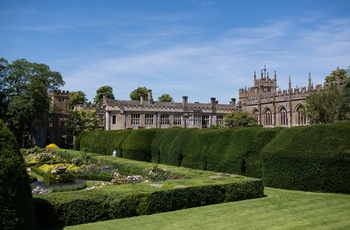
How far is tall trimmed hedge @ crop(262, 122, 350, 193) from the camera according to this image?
11.3 meters

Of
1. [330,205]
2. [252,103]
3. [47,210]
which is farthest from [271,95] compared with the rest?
[47,210]

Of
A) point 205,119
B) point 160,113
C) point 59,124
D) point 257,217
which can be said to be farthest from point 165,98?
point 257,217

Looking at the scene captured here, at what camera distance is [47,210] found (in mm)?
7895

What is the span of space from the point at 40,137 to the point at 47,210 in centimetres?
4536

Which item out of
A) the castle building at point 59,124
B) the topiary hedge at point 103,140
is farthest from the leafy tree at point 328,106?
the castle building at point 59,124

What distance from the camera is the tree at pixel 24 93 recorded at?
4056cm

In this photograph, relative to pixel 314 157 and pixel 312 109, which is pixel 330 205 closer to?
pixel 314 157

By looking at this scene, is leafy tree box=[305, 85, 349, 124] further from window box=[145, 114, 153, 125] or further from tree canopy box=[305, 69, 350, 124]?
window box=[145, 114, 153, 125]

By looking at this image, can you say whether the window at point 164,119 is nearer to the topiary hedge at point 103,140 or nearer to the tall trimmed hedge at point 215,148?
the topiary hedge at point 103,140

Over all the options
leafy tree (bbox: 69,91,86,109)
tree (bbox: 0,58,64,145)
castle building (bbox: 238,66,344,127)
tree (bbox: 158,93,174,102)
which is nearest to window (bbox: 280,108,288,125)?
castle building (bbox: 238,66,344,127)

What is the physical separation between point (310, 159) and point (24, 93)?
123 ft

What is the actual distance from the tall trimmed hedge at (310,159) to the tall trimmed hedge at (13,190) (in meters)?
9.29

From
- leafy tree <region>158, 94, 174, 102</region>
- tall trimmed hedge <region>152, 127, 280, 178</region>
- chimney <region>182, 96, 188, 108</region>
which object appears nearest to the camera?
tall trimmed hedge <region>152, 127, 280, 178</region>

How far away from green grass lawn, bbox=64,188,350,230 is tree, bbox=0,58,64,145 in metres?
36.1
